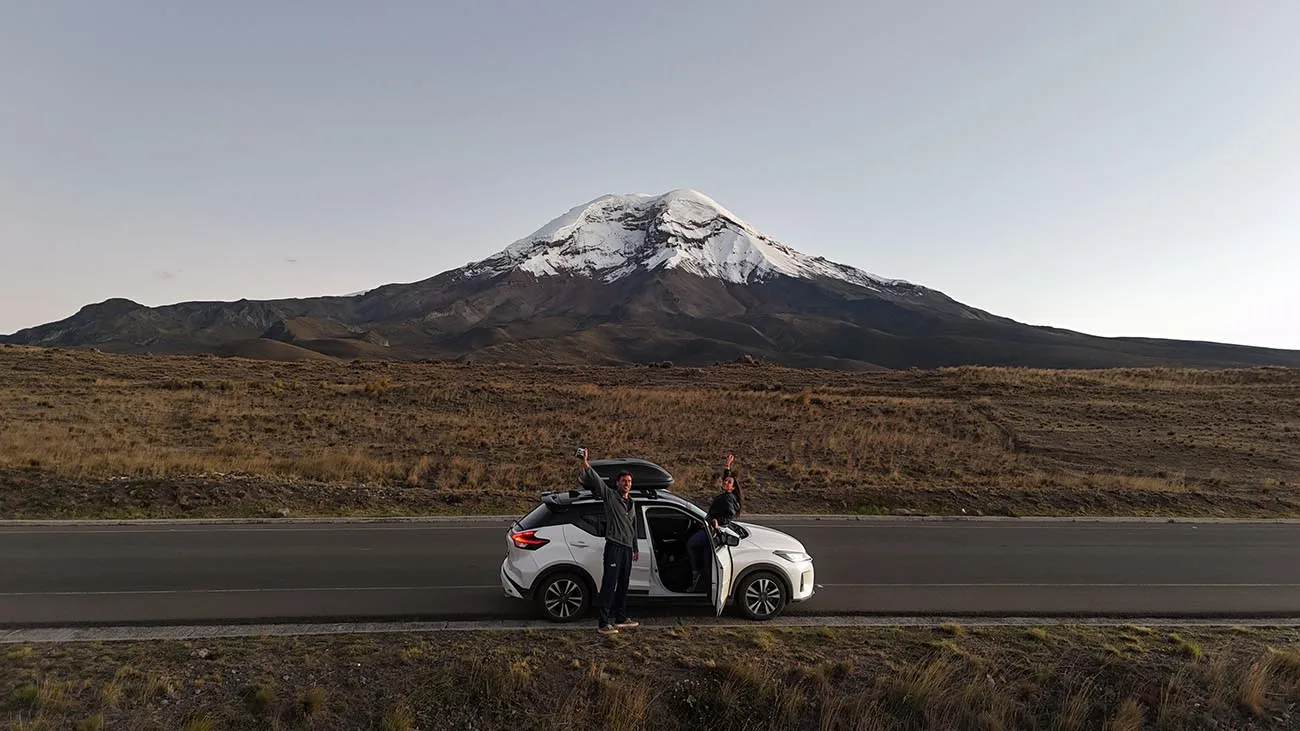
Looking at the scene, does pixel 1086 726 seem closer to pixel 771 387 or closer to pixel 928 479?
pixel 928 479

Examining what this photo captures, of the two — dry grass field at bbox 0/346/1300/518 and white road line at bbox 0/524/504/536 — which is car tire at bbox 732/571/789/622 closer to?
white road line at bbox 0/524/504/536

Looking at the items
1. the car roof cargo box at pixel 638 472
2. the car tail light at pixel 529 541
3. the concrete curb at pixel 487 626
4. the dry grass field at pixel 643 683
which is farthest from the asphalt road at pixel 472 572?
the car roof cargo box at pixel 638 472

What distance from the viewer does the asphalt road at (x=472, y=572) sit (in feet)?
29.8

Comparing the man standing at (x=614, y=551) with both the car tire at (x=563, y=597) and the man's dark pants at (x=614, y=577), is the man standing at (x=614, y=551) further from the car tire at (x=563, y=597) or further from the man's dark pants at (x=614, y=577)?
the car tire at (x=563, y=597)

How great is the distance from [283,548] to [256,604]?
307 cm

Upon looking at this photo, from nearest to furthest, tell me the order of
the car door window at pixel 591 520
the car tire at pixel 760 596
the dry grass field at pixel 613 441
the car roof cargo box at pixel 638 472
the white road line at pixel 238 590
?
the car door window at pixel 591 520 < the car tire at pixel 760 596 < the white road line at pixel 238 590 < the car roof cargo box at pixel 638 472 < the dry grass field at pixel 613 441

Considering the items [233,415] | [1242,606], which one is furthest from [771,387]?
[1242,606]

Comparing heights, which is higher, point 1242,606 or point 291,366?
point 291,366

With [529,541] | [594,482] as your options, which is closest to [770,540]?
[594,482]

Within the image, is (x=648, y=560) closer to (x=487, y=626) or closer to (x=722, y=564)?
(x=722, y=564)

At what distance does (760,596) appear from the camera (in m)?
8.90

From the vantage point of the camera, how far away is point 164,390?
36.1m

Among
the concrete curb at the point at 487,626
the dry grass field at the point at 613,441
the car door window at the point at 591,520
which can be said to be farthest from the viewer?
the dry grass field at the point at 613,441

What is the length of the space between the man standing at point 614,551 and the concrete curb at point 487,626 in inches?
10.5
